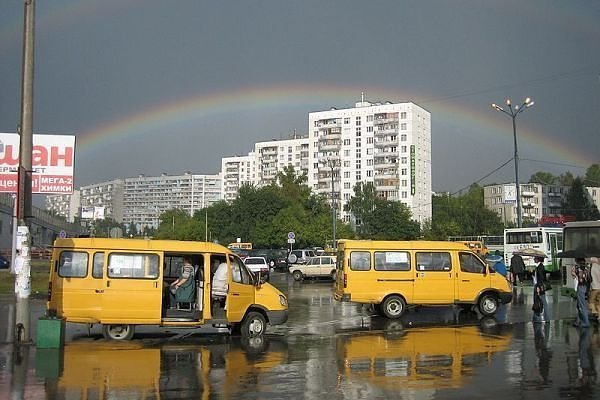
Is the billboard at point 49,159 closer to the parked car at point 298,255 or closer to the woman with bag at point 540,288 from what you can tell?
the parked car at point 298,255

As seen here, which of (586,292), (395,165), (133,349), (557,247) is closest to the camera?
(133,349)

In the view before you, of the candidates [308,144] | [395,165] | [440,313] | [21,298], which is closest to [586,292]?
[440,313]

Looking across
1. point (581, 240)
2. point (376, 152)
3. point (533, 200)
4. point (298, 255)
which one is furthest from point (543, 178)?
point (581, 240)

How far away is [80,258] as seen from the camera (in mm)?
14492

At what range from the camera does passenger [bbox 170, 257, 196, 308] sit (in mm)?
14836

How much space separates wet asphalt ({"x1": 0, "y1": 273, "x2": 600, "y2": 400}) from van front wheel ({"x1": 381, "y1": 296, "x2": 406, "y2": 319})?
683mm

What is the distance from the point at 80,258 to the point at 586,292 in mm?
13214

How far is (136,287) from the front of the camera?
14.5m

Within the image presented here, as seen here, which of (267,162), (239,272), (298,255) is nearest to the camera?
(239,272)

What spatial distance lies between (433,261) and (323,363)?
8360 mm

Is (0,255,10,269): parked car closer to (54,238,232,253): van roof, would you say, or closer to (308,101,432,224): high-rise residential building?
(54,238,232,253): van roof

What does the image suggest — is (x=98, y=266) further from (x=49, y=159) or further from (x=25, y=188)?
(x=49, y=159)

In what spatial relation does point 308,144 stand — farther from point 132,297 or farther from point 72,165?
point 132,297

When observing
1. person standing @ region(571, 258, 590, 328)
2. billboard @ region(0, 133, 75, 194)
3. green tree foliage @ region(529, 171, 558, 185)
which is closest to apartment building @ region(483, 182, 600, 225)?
green tree foliage @ region(529, 171, 558, 185)
